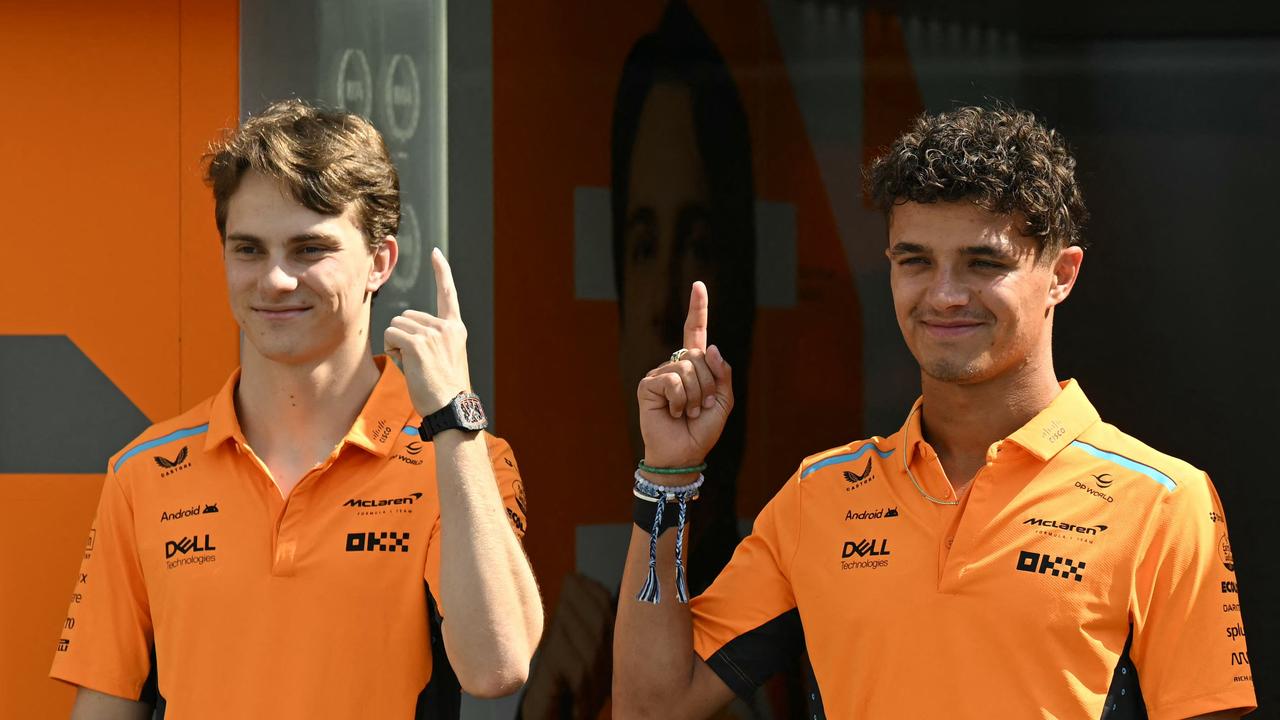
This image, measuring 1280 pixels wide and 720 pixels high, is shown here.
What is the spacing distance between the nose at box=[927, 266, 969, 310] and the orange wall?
1.56 m

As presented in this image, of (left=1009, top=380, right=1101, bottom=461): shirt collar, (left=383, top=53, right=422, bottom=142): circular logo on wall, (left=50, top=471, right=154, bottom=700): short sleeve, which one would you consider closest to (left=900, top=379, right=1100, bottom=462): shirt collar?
(left=1009, top=380, right=1101, bottom=461): shirt collar

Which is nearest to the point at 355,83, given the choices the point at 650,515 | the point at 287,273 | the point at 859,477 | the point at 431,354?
the point at 287,273

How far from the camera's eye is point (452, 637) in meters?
1.98

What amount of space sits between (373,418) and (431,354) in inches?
7.8

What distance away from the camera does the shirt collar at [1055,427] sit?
201cm

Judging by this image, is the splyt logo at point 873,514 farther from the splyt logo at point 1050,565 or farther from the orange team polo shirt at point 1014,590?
the splyt logo at point 1050,565

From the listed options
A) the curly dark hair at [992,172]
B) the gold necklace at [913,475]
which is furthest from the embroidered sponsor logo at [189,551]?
Answer: the curly dark hair at [992,172]

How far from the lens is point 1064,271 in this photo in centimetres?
210

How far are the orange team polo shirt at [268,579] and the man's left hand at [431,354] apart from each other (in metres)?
0.14

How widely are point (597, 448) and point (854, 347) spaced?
0.64m

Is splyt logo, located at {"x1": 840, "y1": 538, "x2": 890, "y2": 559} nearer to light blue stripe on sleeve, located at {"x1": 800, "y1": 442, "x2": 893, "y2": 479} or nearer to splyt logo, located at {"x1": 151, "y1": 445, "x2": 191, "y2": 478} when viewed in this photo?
light blue stripe on sleeve, located at {"x1": 800, "y1": 442, "x2": 893, "y2": 479}

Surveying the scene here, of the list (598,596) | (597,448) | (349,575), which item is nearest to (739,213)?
(597,448)

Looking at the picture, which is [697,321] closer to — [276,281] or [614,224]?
[276,281]

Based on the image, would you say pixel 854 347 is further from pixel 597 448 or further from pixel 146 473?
pixel 146 473
